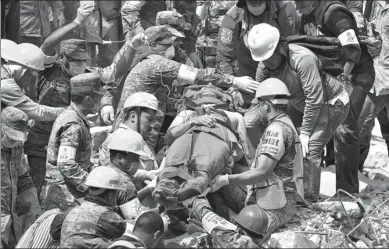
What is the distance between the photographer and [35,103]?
43.2 feet

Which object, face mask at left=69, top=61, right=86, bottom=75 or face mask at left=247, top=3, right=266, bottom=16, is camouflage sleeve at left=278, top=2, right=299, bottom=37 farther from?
face mask at left=69, top=61, right=86, bottom=75

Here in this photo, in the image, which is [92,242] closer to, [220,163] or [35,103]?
A: [220,163]

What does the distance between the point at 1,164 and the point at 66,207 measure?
77 centimetres

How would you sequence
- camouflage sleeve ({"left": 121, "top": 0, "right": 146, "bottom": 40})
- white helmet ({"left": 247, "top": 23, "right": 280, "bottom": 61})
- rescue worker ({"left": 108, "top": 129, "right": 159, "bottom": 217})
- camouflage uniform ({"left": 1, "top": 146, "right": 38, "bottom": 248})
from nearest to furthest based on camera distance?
rescue worker ({"left": 108, "top": 129, "right": 159, "bottom": 217})
camouflage uniform ({"left": 1, "top": 146, "right": 38, "bottom": 248})
white helmet ({"left": 247, "top": 23, "right": 280, "bottom": 61})
camouflage sleeve ({"left": 121, "top": 0, "right": 146, "bottom": 40})

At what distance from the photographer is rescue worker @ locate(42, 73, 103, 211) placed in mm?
12010

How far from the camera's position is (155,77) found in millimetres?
13828

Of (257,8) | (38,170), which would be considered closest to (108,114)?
(38,170)

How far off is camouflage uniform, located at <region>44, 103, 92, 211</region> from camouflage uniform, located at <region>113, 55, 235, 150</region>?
152 centimetres

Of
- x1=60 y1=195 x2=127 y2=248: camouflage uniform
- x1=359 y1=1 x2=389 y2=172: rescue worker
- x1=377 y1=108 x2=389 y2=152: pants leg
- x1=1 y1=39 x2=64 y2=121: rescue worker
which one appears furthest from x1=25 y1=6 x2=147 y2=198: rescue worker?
x1=377 y1=108 x2=389 y2=152: pants leg

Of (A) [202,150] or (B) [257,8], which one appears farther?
(B) [257,8]

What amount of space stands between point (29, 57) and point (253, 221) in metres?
3.50

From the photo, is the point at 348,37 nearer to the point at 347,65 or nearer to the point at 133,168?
the point at 347,65

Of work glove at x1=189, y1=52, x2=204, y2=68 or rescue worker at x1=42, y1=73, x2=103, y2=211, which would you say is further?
work glove at x1=189, y1=52, x2=204, y2=68

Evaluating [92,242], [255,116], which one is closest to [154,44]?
[255,116]
